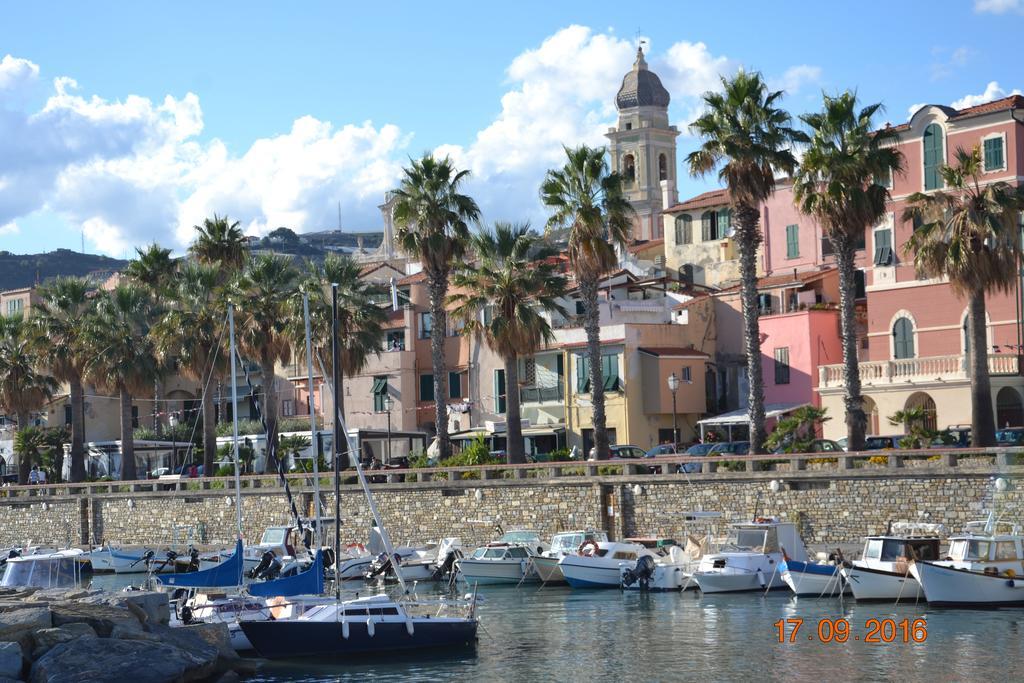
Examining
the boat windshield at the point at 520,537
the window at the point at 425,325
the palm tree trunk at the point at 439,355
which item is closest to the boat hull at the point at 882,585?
the boat windshield at the point at 520,537

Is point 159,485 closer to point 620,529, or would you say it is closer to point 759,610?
point 620,529

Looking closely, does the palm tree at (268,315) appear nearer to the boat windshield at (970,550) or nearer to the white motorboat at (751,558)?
the white motorboat at (751,558)

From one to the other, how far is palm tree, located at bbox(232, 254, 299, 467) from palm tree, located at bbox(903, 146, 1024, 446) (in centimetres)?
3030

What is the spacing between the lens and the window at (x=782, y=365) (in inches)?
2670

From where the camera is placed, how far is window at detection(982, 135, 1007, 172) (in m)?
58.8

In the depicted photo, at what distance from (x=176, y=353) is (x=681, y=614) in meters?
38.7

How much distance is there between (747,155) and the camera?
5219cm

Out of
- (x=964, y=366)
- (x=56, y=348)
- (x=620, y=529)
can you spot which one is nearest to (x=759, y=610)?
(x=620, y=529)

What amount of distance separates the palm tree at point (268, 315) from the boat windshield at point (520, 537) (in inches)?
734

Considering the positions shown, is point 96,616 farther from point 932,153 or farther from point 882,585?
point 932,153

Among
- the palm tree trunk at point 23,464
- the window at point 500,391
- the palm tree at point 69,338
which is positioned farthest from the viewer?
the palm tree trunk at point 23,464

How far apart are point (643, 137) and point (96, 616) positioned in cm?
10035

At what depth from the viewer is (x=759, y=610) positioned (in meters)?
38.9

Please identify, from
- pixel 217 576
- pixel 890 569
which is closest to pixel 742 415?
pixel 890 569
